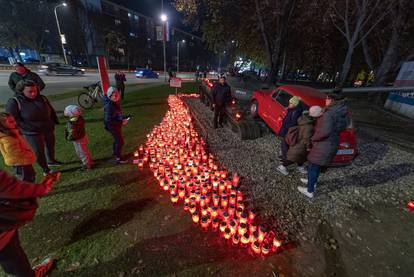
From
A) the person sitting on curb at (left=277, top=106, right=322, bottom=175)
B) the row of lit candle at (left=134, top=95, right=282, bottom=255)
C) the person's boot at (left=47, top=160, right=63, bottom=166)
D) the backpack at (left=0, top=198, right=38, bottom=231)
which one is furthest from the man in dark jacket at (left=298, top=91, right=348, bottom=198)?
the person's boot at (left=47, top=160, right=63, bottom=166)

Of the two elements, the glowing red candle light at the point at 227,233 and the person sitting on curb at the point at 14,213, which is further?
the glowing red candle light at the point at 227,233

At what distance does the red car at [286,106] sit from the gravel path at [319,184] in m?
0.61

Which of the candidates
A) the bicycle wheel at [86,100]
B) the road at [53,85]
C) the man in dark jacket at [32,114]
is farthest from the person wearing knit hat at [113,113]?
the road at [53,85]

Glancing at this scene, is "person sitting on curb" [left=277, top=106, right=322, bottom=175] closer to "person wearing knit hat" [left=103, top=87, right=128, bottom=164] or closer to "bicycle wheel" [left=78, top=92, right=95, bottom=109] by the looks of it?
"person wearing knit hat" [left=103, top=87, right=128, bottom=164]

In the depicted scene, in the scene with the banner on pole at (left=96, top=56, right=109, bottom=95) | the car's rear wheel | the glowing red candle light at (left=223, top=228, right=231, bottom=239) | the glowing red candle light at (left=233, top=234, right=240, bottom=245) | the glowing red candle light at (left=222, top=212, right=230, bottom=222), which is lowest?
the glowing red candle light at (left=223, top=228, right=231, bottom=239)

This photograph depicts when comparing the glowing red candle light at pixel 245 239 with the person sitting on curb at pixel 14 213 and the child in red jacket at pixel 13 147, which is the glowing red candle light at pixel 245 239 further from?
the child in red jacket at pixel 13 147

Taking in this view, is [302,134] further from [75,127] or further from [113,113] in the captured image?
[75,127]

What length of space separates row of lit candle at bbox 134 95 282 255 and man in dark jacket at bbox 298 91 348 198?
1.64 m

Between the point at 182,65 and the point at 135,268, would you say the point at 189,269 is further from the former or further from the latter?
the point at 182,65

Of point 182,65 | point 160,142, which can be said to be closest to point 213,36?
point 160,142

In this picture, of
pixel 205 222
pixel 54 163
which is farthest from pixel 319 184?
pixel 54 163

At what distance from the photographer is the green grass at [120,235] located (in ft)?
8.87

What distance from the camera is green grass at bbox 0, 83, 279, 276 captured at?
2.70 m

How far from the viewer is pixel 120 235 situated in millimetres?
3168
